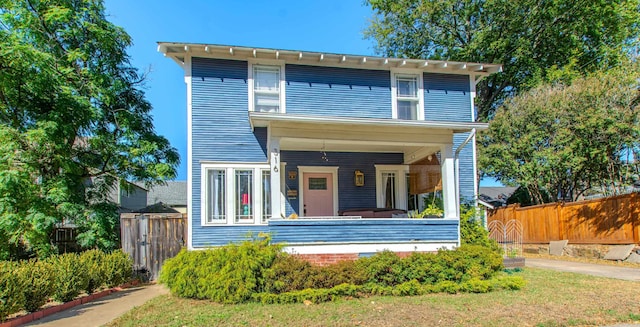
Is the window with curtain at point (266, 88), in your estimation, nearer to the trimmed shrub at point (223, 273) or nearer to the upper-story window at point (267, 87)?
the upper-story window at point (267, 87)

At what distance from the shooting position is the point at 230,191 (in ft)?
33.4

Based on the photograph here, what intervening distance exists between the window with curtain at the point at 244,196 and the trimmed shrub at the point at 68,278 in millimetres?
3676

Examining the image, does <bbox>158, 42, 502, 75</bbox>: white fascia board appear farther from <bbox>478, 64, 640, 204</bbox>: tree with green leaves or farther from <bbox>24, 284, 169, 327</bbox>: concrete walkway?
<bbox>24, 284, 169, 327</bbox>: concrete walkway

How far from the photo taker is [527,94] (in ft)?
59.7

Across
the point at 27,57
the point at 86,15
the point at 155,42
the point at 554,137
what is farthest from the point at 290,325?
the point at 554,137

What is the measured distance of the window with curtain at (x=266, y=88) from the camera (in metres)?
10.8

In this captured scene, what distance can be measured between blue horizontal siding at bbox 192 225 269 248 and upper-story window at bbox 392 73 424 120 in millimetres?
5643

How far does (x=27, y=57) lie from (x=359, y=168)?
957cm

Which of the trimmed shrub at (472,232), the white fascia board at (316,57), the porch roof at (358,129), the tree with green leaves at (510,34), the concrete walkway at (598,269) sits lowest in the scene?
the concrete walkway at (598,269)

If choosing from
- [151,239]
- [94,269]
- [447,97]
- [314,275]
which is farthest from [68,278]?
[447,97]

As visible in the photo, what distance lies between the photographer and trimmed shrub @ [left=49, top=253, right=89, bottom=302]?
7070 mm

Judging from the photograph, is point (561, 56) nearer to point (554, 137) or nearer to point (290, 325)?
point (554, 137)

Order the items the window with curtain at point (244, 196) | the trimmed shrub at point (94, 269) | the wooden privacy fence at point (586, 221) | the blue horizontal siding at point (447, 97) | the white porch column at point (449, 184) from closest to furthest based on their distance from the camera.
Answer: the trimmed shrub at point (94, 269) < the white porch column at point (449, 184) < the window with curtain at point (244, 196) < the blue horizontal siding at point (447, 97) < the wooden privacy fence at point (586, 221)

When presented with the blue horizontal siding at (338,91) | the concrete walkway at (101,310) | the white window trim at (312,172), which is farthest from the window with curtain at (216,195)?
the blue horizontal siding at (338,91)
